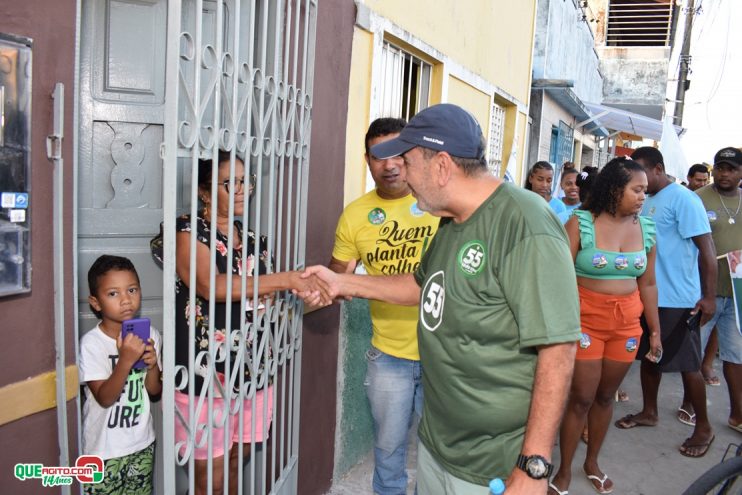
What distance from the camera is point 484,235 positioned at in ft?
6.23

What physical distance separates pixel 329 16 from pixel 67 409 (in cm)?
228

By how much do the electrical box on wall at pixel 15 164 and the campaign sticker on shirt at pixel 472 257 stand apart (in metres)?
1.37

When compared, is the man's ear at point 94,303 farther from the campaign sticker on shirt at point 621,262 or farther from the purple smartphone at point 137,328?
the campaign sticker on shirt at point 621,262

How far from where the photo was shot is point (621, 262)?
12.0ft

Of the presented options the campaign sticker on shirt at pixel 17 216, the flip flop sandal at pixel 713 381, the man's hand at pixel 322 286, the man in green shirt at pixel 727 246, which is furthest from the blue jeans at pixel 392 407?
the flip flop sandal at pixel 713 381

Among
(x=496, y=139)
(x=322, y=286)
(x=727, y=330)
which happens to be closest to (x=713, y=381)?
(x=727, y=330)

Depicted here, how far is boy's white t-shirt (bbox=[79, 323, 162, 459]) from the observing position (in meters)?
2.35

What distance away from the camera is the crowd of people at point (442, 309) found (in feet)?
5.88

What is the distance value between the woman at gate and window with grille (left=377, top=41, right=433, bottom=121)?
206 centimetres

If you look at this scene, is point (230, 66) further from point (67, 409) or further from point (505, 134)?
point (505, 134)

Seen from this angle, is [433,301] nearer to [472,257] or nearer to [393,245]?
[472,257]

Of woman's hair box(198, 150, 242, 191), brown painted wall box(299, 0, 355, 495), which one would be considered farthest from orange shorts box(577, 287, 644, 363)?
woman's hair box(198, 150, 242, 191)

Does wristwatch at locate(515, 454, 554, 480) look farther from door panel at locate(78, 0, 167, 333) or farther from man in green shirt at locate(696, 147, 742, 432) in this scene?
man in green shirt at locate(696, 147, 742, 432)

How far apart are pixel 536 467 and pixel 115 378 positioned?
1.55 metres
